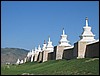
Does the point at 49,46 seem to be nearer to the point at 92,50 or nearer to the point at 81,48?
the point at 81,48

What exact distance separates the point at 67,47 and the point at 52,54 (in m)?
7.42

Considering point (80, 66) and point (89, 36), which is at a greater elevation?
point (89, 36)

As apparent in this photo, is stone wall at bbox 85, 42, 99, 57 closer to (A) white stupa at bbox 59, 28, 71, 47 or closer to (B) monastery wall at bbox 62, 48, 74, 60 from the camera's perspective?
(B) monastery wall at bbox 62, 48, 74, 60

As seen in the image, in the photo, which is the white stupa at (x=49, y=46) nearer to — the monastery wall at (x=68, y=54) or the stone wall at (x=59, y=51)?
the stone wall at (x=59, y=51)

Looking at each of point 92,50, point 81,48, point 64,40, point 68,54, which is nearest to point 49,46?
point 64,40

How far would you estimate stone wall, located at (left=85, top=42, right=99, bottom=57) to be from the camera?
3528 centimetres

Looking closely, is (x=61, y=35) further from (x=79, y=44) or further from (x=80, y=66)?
(x=80, y=66)

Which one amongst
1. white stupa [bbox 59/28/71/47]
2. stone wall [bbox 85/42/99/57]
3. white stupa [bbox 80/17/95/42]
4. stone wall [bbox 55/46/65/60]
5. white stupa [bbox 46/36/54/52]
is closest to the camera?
stone wall [bbox 85/42/99/57]

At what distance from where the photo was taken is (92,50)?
121 ft

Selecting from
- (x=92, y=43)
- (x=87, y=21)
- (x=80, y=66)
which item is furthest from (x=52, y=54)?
(x=80, y=66)

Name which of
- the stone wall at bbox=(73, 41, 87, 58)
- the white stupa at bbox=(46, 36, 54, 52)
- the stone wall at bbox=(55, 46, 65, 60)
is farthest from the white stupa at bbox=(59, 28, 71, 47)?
the stone wall at bbox=(73, 41, 87, 58)

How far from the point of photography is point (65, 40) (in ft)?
164

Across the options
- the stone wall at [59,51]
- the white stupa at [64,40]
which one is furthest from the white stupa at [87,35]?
the stone wall at [59,51]

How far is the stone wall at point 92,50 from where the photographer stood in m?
35.3
